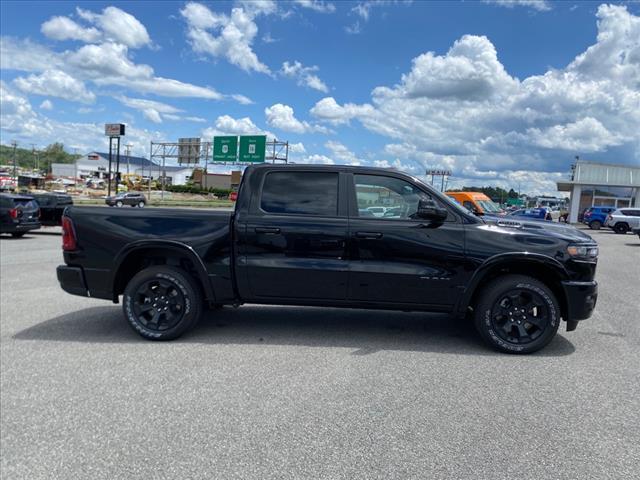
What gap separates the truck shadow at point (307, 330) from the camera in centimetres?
498

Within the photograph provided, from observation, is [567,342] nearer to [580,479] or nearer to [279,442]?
[580,479]

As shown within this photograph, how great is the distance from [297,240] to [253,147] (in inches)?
1606

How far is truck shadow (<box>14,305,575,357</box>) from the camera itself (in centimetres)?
498

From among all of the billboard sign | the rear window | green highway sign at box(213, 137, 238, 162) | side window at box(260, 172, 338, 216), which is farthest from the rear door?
the billboard sign

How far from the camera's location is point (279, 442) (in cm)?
304

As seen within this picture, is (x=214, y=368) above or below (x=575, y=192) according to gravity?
below

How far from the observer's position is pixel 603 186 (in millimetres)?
43750

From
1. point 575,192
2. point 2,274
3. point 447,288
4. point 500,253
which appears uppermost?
point 575,192

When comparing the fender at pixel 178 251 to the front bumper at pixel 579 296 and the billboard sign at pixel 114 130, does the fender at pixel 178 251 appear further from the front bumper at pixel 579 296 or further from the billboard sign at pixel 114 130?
the billboard sign at pixel 114 130

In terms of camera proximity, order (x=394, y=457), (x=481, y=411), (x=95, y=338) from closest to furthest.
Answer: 1. (x=394, y=457)
2. (x=481, y=411)
3. (x=95, y=338)

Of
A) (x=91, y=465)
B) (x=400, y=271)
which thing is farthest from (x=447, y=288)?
(x=91, y=465)

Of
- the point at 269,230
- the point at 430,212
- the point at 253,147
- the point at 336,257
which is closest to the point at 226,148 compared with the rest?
the point at 253,147

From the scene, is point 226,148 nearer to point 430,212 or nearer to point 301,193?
point 301,193

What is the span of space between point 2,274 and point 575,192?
4639 centimetres
